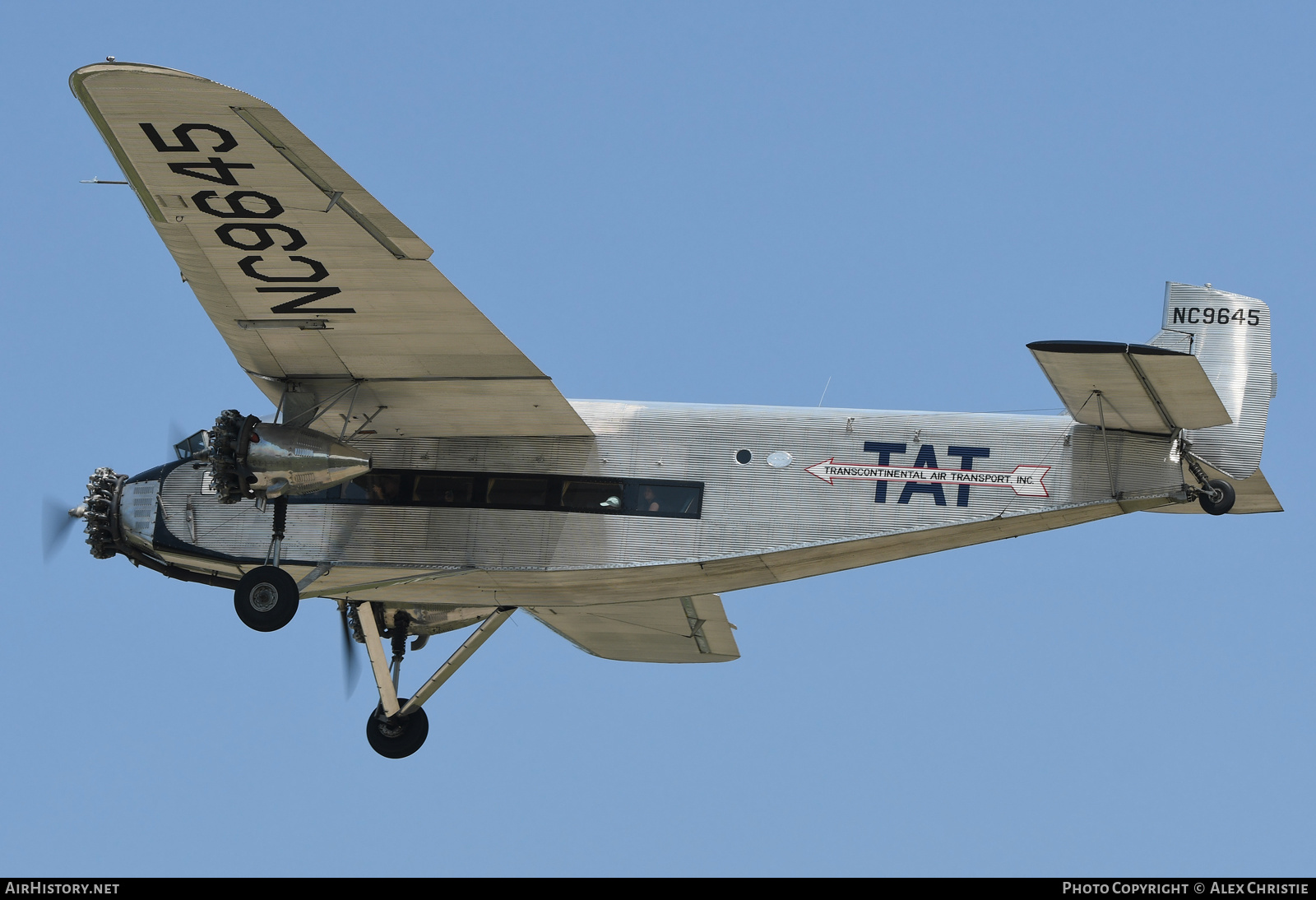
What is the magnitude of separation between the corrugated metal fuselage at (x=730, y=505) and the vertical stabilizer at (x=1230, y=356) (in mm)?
585

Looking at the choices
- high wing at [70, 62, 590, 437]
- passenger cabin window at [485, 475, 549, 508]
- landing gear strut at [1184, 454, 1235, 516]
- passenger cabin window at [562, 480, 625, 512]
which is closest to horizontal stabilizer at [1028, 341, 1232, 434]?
landing gear strut at [1184, 454, 1235, 516]

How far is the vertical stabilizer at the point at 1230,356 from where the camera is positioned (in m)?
16.5

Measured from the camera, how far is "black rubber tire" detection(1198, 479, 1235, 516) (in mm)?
16141

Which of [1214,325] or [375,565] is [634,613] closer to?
[375,565]

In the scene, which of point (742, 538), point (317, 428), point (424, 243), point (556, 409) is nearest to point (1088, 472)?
point (742, 538)

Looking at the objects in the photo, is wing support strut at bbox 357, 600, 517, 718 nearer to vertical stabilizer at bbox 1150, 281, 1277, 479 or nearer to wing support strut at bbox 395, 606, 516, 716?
wing support strut at bbox 395, 606, 516, 716

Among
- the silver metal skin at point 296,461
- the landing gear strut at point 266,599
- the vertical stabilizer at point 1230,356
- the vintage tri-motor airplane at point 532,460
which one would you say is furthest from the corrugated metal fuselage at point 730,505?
the silver metal skin at point 296,461

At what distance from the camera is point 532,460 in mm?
17969

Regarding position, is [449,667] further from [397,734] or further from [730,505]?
[730,505]

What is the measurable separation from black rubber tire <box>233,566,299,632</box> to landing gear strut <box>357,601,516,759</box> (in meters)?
3.40

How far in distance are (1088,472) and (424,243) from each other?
290 inches

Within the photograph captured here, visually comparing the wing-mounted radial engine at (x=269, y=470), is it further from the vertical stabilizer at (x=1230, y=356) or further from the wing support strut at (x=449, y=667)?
the vertical stabilizer at (x=1230, y=356)

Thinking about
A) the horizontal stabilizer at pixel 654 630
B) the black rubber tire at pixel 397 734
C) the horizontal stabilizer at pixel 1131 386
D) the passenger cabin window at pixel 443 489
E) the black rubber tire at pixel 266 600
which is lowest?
the black rubber tire at pixel 397 734

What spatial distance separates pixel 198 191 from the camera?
582 inches
